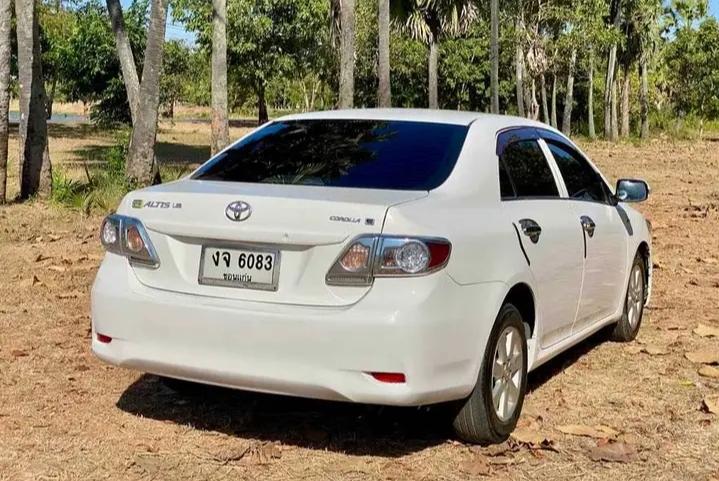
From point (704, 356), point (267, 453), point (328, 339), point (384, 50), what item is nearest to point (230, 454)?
point (267, 453)

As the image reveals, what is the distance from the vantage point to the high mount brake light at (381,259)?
4230mm

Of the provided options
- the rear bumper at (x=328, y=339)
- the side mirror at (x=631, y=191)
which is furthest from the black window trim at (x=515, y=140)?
the side mirror at (x=631, y=191)

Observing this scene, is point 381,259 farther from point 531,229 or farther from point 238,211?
point 531,229

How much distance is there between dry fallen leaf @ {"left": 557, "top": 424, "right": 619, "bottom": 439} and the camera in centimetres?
512

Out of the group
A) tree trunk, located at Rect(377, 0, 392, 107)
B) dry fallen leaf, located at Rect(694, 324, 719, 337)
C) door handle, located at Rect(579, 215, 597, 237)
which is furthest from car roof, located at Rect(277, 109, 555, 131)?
tree trunk, located at Rect(377, 0, 392, 107)

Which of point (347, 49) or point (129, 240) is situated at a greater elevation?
point (347, 49)

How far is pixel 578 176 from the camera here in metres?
6.30

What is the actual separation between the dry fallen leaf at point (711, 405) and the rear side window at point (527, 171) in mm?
1371

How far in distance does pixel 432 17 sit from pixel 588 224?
36.5 m

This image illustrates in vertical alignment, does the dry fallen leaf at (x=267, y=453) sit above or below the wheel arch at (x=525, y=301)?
below

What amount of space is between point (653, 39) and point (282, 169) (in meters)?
48.4

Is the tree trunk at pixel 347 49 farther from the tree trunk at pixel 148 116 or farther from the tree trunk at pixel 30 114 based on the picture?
the tree trunk at pixel 30 114

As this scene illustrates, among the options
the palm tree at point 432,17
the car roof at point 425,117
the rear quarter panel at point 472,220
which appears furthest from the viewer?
the palm tree at point 432,17

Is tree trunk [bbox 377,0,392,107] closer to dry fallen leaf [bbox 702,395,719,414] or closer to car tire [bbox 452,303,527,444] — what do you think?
dry fallen leaf [bbox 702,395,719,414]
